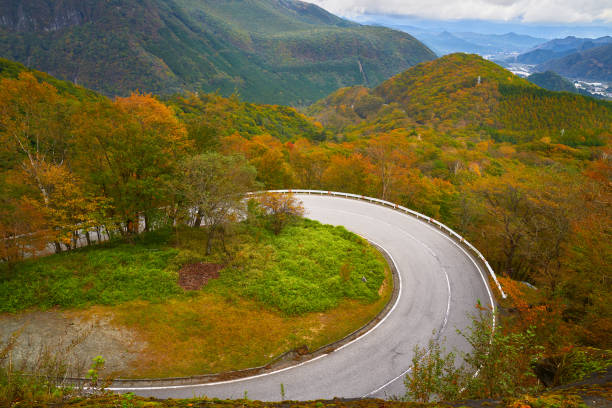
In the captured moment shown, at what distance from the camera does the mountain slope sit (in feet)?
389

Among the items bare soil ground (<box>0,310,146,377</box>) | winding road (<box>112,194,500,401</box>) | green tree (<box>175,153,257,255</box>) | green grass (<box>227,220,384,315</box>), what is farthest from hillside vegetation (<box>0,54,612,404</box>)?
bare soil ground (<box>0,310,146,377</box>)

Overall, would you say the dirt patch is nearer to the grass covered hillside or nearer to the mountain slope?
the grass covered hillside

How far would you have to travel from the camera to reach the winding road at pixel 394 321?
14.6 m

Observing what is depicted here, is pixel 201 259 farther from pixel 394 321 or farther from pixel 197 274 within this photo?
pixel 394 321

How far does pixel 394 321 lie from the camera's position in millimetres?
19781

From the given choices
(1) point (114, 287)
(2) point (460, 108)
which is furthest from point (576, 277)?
(2) point (460, 108)

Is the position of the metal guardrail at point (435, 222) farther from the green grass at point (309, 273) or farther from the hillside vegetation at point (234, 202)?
the green grass at point (309, 273)

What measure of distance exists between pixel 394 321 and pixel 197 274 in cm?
1351

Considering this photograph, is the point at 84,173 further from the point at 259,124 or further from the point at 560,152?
the point at 560,152

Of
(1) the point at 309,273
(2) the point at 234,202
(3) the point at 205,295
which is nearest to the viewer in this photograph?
(3) the point at 205,295

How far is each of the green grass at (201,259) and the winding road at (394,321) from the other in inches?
108

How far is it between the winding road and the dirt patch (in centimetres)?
698

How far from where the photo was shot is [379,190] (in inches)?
1763

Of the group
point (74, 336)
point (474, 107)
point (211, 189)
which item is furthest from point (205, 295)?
point (474, 107)
